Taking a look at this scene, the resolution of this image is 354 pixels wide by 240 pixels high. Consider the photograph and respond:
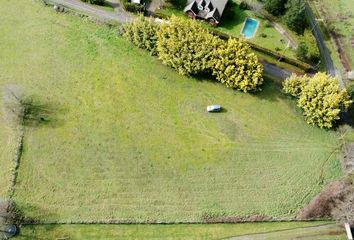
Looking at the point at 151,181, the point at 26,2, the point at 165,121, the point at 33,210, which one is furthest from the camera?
the point at 26,2

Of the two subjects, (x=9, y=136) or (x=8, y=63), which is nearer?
(x=9, y=136)

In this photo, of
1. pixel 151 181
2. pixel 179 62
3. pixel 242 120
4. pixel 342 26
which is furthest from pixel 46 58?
pixel 342 26

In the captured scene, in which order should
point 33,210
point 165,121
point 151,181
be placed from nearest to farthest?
1. point 33,210
2. point 151,181
3. point 165,121

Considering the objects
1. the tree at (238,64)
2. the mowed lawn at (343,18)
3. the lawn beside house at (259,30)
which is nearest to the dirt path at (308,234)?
the tree at (238,64)

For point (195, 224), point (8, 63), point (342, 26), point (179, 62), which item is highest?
point (342, 26)

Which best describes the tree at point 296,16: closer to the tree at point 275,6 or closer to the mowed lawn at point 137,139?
the tree at point 275,6

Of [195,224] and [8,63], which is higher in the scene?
[8,63]

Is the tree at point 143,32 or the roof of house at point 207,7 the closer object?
the tree at point 143,32

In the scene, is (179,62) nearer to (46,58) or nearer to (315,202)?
(46,58)
